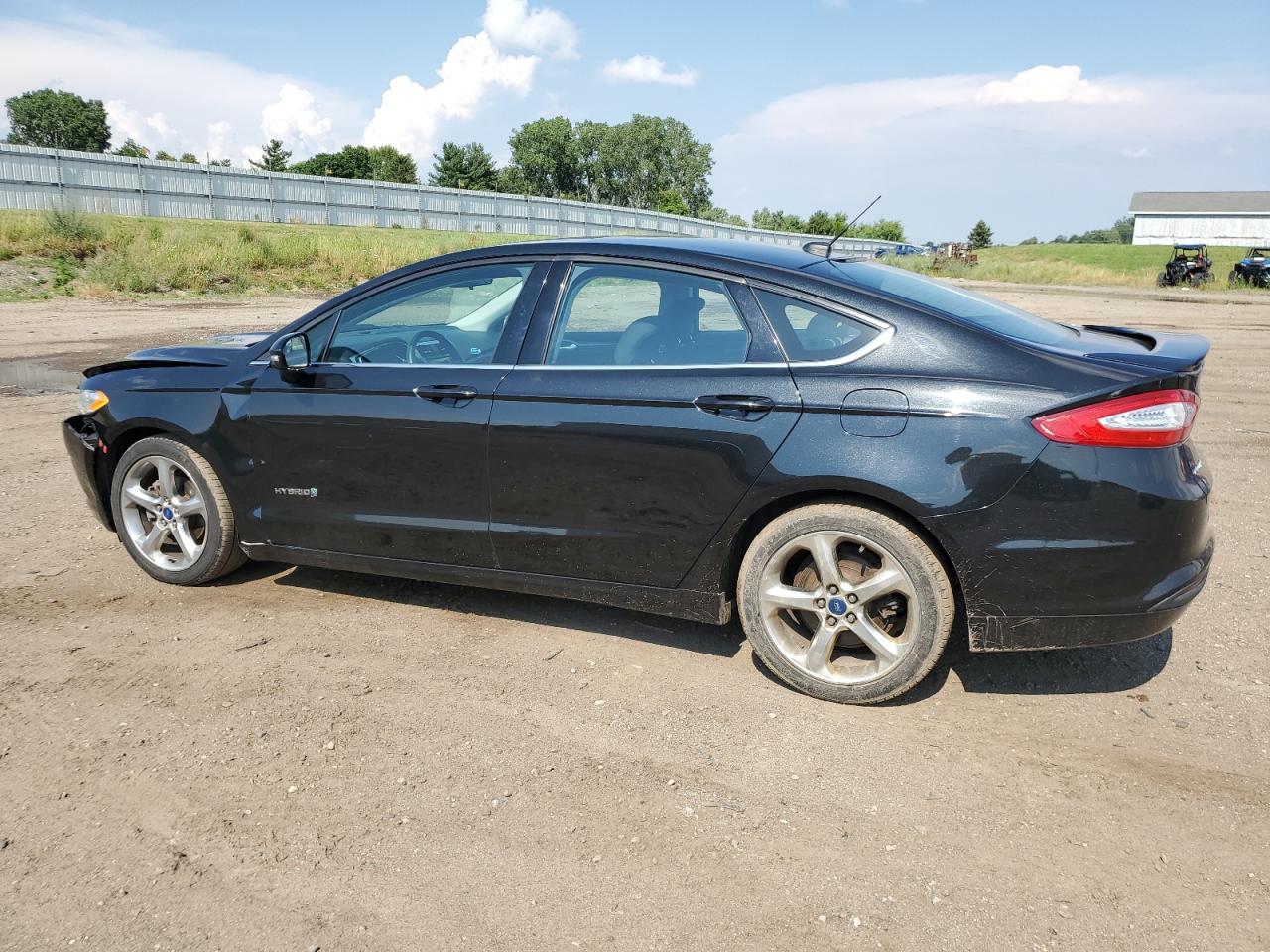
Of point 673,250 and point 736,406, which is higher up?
point 673,250

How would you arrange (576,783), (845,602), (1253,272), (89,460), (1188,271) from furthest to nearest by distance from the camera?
(1188,271), (1253,272), (89,460), (845,602), (576,783)

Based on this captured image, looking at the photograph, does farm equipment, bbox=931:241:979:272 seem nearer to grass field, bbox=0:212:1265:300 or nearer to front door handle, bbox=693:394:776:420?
grass field, bbox=0:212:1265:300

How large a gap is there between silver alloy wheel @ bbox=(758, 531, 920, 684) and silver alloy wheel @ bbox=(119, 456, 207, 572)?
2755 millimetres

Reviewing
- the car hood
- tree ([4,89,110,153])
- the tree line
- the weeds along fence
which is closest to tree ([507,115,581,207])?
the tree line

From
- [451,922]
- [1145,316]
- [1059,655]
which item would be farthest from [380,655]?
[1145,316]

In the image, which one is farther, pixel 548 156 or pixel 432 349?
pixel 548 156

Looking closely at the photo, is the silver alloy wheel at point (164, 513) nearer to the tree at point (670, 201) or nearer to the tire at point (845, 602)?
the tire at point (845, 602)

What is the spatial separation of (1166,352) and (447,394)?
8.87 feet

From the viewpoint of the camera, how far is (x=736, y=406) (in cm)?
362

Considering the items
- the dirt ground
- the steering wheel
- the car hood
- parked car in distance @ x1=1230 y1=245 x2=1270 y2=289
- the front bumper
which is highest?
parked car in distance @ x1=1230 y1=245 x2=1270 y2=289

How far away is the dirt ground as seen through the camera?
255 centimetres

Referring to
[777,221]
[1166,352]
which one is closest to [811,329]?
[1166,352]

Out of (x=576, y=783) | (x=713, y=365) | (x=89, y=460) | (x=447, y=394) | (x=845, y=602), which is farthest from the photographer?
(x=89, y=460)

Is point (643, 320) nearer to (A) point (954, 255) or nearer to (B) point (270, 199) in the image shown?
(B) point (270, 199)
